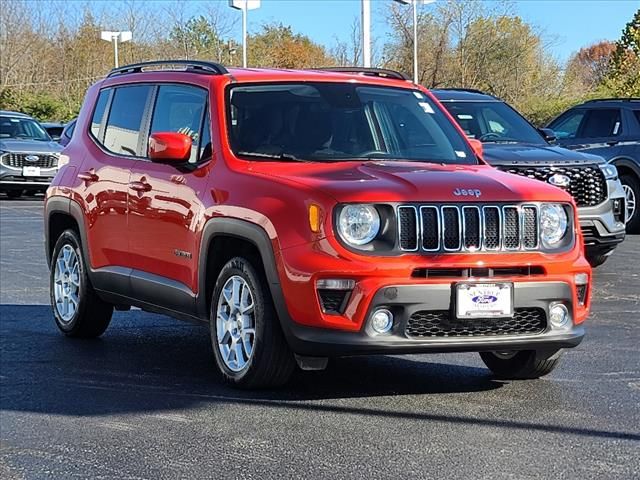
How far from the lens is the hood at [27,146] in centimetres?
2408

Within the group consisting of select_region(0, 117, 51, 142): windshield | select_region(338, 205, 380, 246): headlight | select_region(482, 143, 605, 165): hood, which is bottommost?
select_region(0, 117, 51, 142): windshield

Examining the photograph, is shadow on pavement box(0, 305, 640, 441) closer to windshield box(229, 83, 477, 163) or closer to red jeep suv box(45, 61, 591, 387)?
red jeep suv box(45, 61, 591, 387)

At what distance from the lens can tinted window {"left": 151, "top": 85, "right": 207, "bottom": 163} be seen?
7285mm

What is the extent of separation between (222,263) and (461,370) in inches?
61.8

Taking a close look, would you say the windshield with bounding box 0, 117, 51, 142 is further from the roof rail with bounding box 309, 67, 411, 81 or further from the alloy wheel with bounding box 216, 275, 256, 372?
the alloy wheel with bounding box 216, 275, 256, 372

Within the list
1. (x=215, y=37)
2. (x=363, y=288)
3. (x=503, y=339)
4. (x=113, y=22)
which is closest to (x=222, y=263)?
(x=363, y=288)

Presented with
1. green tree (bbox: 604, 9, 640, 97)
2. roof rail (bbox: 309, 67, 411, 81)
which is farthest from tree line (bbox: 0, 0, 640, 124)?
roof rail (bbox: 309, 67, 411, 81)

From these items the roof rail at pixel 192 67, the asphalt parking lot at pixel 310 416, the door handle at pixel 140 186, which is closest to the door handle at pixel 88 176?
the door handle at pixel 140 186

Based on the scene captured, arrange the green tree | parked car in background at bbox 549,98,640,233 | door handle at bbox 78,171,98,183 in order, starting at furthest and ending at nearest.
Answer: the green tree → parked car in background at bbox 549,98,640,233 → door handle at bbox 78,171,98,183

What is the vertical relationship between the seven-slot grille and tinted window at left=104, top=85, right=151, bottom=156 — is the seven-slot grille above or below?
below

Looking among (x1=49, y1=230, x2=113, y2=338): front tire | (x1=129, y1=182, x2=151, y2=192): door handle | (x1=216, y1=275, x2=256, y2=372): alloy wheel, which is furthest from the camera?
(x1=49, y1=230, x2=113, y2=338): front tire

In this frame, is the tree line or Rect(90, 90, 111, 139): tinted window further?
the tree line

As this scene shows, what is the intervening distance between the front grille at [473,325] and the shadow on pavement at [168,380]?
1.36ft

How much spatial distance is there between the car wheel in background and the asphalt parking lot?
300 inches
